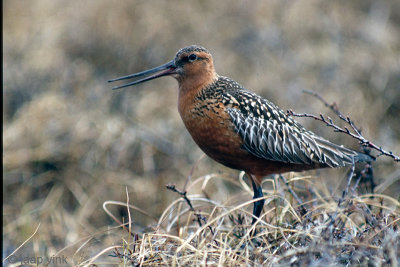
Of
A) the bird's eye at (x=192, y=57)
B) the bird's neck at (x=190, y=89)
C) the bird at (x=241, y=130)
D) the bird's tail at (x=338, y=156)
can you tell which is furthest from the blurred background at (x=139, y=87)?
the bird's eye at (x=192, y=57)

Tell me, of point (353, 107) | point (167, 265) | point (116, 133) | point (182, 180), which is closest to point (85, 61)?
point (116, 133)

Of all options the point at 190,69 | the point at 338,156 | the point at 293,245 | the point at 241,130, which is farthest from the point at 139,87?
the point at 293,245

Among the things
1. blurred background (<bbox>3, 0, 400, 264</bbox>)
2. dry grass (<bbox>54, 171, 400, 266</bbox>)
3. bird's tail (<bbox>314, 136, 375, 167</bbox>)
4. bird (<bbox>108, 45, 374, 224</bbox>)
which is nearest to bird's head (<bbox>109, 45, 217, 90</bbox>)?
bird (<bbox>108, 45, 374, 224</bbox>)

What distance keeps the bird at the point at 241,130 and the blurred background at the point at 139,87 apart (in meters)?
1.10

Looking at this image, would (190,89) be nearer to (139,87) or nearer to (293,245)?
(293,245)

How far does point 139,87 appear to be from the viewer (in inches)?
306

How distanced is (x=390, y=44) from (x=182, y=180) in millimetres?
3861

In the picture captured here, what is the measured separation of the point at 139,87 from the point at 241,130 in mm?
3762

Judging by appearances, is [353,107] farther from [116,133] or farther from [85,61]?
[85,61]

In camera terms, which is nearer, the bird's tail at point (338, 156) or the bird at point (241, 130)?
the bird at point (241, 130)

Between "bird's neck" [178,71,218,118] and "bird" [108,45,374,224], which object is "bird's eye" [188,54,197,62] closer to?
"bird" [108,45,374,224]

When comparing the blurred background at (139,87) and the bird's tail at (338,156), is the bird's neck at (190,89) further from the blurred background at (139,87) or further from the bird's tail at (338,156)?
the blurred background at (139,87)

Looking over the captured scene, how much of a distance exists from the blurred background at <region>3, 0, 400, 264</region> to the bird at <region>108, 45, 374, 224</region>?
110 cm

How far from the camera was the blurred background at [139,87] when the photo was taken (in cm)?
627
